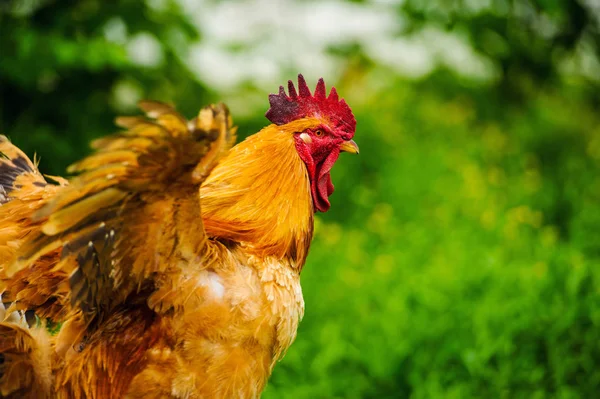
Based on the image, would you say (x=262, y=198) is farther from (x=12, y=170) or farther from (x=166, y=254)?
(x=12, y=170)

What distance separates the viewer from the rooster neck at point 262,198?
8.29 ft

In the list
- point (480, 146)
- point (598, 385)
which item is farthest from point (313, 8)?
point (598, 385)

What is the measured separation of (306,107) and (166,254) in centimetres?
87

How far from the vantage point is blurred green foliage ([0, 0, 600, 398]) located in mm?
4191

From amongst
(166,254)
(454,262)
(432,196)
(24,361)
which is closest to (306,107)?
(166,254)

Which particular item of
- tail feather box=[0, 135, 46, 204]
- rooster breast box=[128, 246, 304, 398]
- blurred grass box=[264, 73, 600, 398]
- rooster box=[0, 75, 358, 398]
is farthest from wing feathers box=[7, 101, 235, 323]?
blurred grass box=[264, 73, 600, 398]

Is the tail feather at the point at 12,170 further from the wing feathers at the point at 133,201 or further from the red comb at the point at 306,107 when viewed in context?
the red comb at the point at 306,107

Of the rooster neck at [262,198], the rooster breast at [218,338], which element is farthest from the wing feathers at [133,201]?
the rooster neck at [262,198]

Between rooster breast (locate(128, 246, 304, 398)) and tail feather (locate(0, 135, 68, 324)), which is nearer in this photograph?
rooster breast (locate(128, 246, 304, 398))

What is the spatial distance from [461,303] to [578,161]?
437 cm

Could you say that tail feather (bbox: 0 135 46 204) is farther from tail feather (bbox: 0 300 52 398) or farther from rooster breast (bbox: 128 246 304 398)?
rooster breast (bbox: 128 246 304 398)

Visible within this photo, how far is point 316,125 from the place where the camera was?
2.67 m

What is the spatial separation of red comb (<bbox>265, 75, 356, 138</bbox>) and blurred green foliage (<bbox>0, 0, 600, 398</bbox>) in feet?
6.31

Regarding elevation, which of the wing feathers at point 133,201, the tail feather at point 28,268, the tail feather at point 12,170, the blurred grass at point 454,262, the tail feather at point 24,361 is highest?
the wing feathers at point 133,201
